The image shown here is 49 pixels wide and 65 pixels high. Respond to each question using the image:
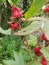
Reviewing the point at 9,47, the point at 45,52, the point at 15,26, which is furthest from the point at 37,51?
the point at 9,47

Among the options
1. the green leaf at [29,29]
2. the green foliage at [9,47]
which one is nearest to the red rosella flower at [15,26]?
the green leaf at [29,29]

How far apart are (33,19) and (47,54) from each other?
0.50ft

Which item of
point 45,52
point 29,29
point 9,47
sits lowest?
point 9,47

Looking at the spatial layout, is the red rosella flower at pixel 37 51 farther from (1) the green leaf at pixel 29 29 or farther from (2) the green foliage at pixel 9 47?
(2) the green foliage at pixel 9 47

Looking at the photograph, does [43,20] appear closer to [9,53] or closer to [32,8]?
[32,8]

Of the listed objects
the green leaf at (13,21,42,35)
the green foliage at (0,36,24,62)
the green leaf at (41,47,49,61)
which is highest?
the green leaf at (13,21,42,35)

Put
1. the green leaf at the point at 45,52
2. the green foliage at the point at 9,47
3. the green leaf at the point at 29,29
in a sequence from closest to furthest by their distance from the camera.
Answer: the green leaf at the point at 29,29 → the green leaf at the point at 45,52 → the green foliage at the point at 9,47

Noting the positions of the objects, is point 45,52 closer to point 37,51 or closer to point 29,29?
point 37,51

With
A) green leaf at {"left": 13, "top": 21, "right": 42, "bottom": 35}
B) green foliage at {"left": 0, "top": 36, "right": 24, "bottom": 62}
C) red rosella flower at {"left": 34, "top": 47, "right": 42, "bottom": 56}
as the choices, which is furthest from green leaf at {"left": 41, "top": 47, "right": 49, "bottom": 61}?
green foliage at {"left": 0, "top": 36, "right": 24, "bottom": 62}

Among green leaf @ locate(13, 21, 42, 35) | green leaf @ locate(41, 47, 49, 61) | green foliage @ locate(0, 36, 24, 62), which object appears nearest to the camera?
green leaf @ locate(13, 21, 42, 35)

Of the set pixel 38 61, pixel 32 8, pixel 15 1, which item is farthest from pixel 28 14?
pixel 38 61

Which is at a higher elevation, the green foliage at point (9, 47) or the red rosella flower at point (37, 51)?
the red rosella flower at point (37, 51)

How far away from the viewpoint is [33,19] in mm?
684

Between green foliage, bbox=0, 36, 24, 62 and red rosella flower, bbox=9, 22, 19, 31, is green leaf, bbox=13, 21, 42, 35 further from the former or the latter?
green foliage, bbox=0, 36, 24, 62
